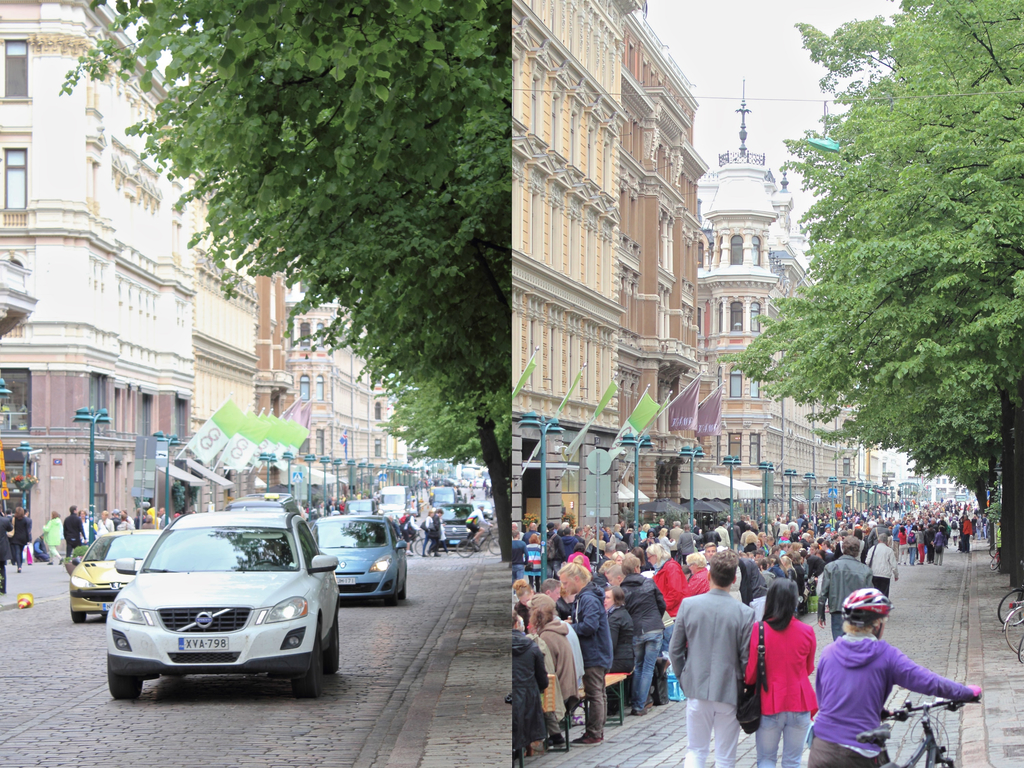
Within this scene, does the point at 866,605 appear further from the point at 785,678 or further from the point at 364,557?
the point at 364,557

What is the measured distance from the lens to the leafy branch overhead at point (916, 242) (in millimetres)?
4359

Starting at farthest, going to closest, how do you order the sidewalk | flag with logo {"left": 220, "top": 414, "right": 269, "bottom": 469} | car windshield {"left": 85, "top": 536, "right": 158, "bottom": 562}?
flag with logo {"left": 220, "top": 414, "right": 269, "bottom": 469}, the sidewalk, car windshield {"left": 85, "top": 536, "right": 158, "bottom": 562}

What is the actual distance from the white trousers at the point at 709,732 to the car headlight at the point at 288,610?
27.6ft

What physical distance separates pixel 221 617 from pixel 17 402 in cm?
3308

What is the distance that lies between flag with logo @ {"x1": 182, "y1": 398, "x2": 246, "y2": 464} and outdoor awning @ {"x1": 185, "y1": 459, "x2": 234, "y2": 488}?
3471 mm

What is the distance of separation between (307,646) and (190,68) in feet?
21.8

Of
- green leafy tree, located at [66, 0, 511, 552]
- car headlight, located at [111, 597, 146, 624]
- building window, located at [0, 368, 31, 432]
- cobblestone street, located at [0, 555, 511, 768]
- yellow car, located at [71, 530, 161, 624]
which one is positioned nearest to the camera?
cobblestone street, located at [0, 555, 511, 768]

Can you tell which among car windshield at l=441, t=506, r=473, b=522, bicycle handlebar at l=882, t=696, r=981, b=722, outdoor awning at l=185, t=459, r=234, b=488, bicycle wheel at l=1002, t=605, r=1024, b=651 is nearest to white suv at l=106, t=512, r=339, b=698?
bicycle handlebar at l=882, t=696, r=981, b=722

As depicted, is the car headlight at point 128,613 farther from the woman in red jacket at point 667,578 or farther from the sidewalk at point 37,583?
the sidewalk at point 37,583

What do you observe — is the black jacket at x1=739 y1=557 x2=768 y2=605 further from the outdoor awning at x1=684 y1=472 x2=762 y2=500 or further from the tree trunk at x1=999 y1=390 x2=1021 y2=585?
the tree trunk at x1=999 y1=390 x2=1021 y2=585

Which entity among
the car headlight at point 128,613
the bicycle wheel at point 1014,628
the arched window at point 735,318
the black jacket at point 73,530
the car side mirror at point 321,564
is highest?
the arched window at point 735,318

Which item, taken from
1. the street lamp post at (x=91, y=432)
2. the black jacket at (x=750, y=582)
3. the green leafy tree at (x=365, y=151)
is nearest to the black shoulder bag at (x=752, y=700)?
the black jacket at (x=750, y=582)

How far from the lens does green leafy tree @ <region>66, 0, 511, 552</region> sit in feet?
38.5

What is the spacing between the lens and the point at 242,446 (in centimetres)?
3731
